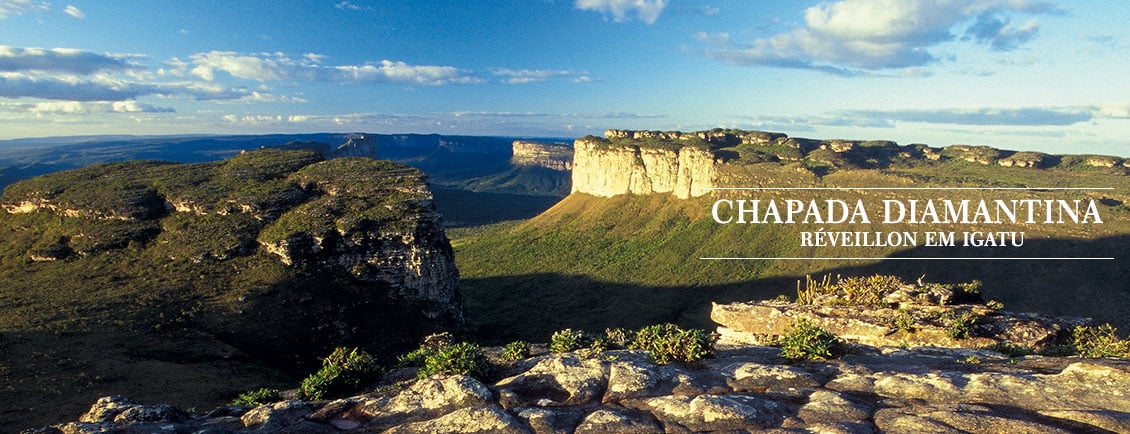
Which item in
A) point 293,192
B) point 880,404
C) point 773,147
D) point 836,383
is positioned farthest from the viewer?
point 773,147

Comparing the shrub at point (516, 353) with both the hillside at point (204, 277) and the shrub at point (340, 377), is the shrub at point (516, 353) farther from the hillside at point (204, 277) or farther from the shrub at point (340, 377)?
the hillside at point (204, 277)

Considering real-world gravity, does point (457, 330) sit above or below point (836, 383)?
below

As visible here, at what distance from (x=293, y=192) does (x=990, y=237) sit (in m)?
90.2

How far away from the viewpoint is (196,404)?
27922 mm

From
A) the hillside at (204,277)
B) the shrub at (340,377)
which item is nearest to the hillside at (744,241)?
the hillside at (204,277)

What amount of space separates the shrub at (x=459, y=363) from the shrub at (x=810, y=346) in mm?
9523

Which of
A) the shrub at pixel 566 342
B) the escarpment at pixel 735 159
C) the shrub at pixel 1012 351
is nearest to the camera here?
the shrub at pixel 1012 351

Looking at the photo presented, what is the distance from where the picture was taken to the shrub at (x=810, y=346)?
16797 millimetres

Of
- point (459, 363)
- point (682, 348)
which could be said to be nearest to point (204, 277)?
point (459, 363)

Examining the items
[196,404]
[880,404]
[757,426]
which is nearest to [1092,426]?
Answer: [880,404]

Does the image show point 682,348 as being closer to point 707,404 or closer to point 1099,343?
point 707,404

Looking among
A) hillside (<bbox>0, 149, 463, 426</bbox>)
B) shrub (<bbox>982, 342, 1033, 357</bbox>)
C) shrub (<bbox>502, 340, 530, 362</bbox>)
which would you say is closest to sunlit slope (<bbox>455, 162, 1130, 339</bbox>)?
hillside (<bbox>0, 149, 463, 426</bbox>)

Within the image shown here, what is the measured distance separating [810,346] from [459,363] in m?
10.8

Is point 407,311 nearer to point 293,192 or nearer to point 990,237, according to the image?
point 293,192
